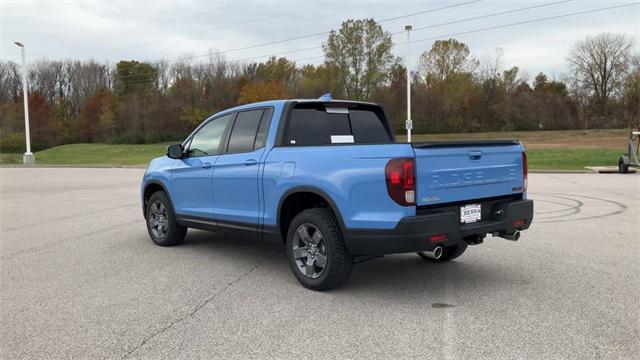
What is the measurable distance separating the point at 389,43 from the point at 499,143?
203 feet

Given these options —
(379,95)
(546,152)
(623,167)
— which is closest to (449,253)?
(623,167)

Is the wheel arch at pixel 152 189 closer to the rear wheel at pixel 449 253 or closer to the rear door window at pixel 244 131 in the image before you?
the rear door window at pixel 244 131

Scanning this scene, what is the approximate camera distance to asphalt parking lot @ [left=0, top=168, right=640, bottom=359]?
374 centimetres

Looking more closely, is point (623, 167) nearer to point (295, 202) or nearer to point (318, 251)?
point (295, 202)

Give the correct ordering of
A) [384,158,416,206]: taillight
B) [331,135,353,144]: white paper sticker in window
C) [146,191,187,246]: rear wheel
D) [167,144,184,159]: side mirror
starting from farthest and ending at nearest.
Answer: [146,191,187,246]: rear wheel, [167,144,184,159]: side mirror, [331,135,353,144]: white paper sticker in window, [384,158,416,206]: taillight

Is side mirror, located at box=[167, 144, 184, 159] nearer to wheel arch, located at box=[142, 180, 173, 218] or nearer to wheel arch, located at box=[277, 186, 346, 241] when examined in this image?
wheel arch, located at box=[142, 180, 173, 218]

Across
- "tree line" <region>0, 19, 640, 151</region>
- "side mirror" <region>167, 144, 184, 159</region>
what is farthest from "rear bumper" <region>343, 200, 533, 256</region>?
"tree line" <region>0, 19, 640, 151</region>

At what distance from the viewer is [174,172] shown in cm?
709

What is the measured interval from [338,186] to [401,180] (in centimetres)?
62

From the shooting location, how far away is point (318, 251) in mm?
5117

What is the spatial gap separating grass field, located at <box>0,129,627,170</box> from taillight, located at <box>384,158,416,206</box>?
21.0m

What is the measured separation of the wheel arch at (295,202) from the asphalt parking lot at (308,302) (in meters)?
0.60

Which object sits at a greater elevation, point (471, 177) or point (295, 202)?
point (471, 177)

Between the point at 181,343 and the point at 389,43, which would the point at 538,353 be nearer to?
the point at 181,343
